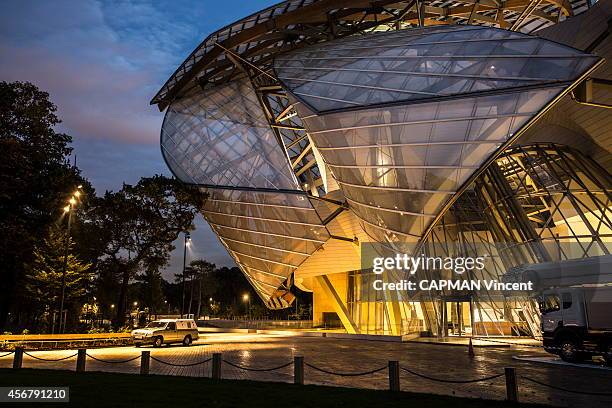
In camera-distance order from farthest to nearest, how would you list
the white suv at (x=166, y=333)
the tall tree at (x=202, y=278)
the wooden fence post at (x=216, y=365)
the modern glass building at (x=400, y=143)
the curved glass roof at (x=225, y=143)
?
the tall tree at (x=202, y=278) < the curved glass roof at (x=225, y=143) < the white suv at (x=166, y=333) < the modern glass building at (x=400, y=143) < the wooden fence post at (x=216, y=365)

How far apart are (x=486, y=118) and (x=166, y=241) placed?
28167 mm

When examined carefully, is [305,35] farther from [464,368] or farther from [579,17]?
[464,368]

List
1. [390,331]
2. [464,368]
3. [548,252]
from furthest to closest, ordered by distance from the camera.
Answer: [390,331] < [548,252] < [464,368]

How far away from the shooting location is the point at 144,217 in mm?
38250

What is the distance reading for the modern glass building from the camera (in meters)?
19.9

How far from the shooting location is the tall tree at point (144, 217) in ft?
124

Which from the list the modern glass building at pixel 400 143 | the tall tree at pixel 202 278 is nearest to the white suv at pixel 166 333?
the modern glass building at pixel 400 143

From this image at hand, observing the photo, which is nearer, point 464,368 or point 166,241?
point 464,368

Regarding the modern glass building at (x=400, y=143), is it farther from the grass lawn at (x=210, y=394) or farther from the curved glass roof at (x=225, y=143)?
the grass lawn at (x=210, y=394)

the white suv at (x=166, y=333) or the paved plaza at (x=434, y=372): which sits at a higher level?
the white suv at (x=166, y=333)

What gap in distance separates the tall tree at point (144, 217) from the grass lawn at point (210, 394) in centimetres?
2540

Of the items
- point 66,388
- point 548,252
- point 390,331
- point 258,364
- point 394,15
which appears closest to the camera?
point 66,388

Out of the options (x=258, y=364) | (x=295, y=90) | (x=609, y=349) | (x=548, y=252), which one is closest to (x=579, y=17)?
(x=548, y=252)

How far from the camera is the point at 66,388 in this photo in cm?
1083
